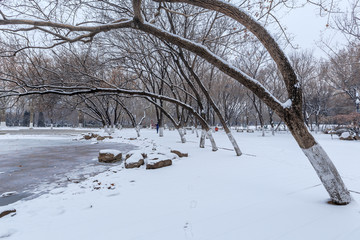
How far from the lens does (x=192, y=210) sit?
113 inches

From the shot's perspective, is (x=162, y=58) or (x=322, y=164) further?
(x=162, y=58)

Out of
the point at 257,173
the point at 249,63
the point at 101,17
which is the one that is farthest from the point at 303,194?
the point at 249,63

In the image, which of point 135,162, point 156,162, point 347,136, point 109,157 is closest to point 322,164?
point 156,162

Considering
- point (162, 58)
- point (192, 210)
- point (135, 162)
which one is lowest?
point (192, 210)

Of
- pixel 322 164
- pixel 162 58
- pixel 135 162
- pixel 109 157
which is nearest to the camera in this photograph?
pixel 322 164

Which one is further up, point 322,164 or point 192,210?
point 322,164

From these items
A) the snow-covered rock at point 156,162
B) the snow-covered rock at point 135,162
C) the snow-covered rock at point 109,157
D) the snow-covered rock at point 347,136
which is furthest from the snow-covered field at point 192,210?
the snow-covered rock at point 347,136

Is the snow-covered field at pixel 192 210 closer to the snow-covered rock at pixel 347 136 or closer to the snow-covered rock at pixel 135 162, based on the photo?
the snow-covered rock at pixel 135 162

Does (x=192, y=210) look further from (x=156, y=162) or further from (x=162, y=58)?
(x=162, y=58)

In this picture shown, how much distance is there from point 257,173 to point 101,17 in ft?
30.1

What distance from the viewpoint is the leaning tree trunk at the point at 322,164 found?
2.79m

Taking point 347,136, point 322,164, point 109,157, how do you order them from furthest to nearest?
1. point 347,136
2. point 109,157
3. point 322,164

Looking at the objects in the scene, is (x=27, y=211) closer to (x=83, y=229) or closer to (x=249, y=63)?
(x=83, y=229)

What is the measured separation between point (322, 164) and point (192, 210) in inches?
82.9
